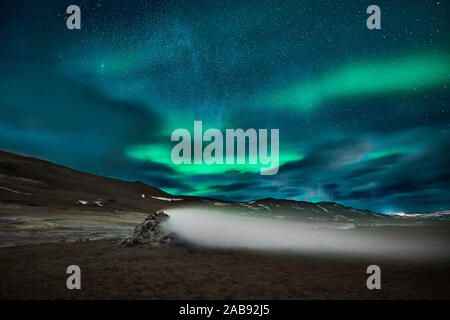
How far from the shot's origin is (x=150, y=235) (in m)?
17.2

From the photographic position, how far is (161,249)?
15695mm

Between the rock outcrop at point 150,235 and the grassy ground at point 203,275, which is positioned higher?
the rock outcrop at point 150,235

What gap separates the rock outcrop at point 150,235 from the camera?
54.9ft

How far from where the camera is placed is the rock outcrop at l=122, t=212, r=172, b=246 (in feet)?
54.9

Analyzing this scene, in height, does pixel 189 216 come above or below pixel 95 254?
above

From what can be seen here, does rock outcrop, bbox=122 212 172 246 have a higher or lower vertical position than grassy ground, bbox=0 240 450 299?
higher

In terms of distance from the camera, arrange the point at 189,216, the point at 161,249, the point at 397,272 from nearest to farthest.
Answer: the point at 397,272, the point at 161,249, the point at 189,216

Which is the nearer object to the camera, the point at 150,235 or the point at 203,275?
the point at 203,275

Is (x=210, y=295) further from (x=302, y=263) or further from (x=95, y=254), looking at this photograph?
(x=95, y=254)

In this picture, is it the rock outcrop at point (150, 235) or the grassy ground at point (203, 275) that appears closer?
the grassy ground at point (203, 275)
